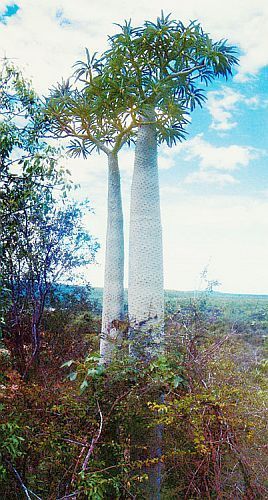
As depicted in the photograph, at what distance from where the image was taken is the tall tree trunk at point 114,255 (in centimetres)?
389

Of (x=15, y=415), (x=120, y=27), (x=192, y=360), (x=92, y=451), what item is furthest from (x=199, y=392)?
(x=120, y=27)

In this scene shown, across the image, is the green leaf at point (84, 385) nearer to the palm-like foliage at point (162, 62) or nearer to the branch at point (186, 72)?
the palm-like foliage at point (162, 62)

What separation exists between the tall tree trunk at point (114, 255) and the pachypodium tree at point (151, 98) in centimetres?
43

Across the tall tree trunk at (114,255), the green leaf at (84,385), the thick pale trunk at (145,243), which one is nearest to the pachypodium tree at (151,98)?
the thick pale trunk at (145,243)

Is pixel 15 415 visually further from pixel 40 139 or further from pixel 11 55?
pixel 11 55

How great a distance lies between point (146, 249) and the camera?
3.51 m

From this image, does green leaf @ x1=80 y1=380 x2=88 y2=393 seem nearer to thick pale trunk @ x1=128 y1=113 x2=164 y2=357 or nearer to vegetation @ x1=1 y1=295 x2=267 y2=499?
vegetation @ x1=1 y1=295 x2=267 y2=499

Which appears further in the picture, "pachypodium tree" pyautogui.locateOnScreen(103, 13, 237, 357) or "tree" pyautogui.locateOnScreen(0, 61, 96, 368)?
"tree" pyautogui.locateOnScreen(0, 61, 96, 368)

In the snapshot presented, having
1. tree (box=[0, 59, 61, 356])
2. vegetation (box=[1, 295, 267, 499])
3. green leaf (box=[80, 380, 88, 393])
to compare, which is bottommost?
vegetation (box=[1, 295, 267, 499])

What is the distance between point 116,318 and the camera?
12.6 feet

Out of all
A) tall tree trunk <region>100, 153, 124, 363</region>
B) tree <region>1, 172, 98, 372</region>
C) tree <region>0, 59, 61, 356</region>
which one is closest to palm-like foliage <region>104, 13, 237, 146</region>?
tall tree trunk <region>100, 153, 124, 363</region>

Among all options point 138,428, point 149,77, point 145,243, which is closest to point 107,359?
point 138,428

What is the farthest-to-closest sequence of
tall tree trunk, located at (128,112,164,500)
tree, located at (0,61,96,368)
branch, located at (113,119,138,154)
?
1. branch, located at (113,119,138,154)
2. tree, located at (0,61,96,368)
3. tall tree trunk, located at (128,112,164,500)

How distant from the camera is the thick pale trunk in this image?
11.2ft
